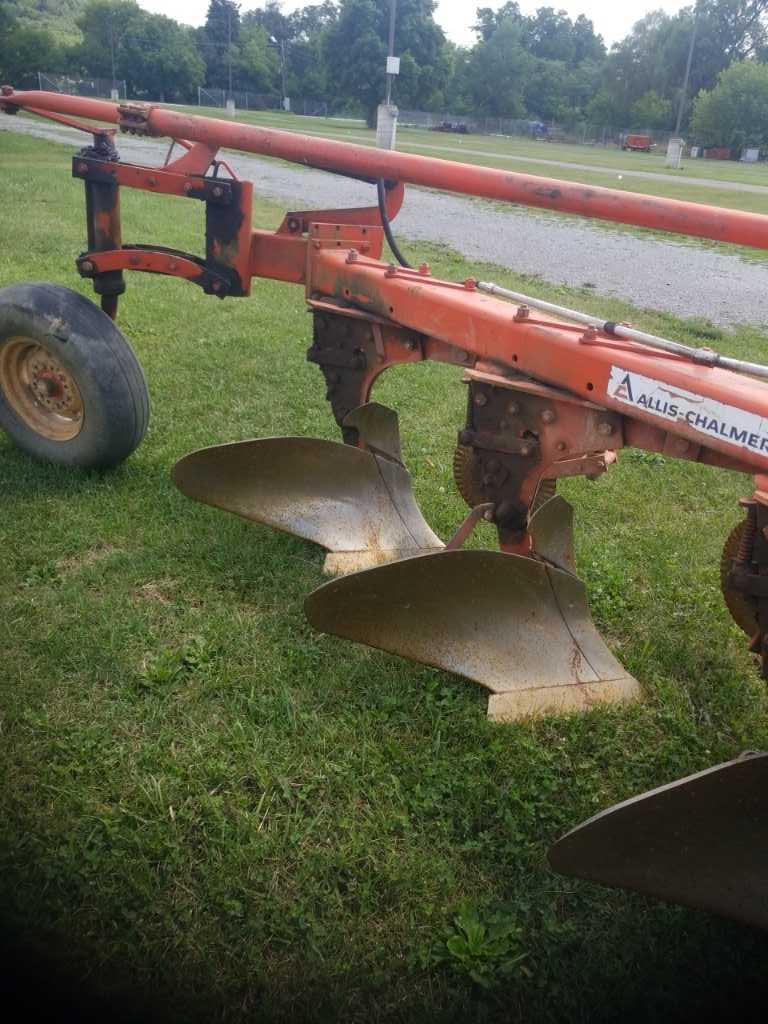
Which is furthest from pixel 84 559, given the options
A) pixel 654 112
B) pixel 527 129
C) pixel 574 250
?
pixel 527 129

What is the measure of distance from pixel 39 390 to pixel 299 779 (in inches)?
96.9

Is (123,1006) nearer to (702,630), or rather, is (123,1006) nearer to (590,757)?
(590,757)

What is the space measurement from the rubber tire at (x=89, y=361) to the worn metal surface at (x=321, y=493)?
0.61 meters

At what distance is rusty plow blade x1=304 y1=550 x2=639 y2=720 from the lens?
2.54 m

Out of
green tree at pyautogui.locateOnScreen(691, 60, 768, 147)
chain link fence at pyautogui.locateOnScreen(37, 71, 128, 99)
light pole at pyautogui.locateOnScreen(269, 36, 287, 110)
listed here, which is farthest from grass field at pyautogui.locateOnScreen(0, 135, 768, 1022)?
light pole at pyautogui.locateOnScreen(269, 36, 287, 110)

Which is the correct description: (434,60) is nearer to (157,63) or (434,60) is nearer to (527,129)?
(527,129)

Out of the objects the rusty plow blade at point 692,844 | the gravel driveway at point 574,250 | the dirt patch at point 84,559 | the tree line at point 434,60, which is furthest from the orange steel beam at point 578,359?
the tree line at point 434,60

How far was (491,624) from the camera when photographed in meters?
2.70

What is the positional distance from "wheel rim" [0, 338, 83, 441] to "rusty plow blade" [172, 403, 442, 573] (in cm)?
83

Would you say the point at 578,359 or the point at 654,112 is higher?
the point at 654,112

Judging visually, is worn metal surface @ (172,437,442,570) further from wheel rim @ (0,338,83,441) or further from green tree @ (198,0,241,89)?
green tree @ (198,0,241,89)

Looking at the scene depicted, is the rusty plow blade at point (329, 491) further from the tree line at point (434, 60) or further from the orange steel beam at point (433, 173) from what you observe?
the tree line at point (434, 60)

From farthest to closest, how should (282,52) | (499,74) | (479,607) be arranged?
(282,52), (499,74), (479,607)

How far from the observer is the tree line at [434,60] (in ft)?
158
